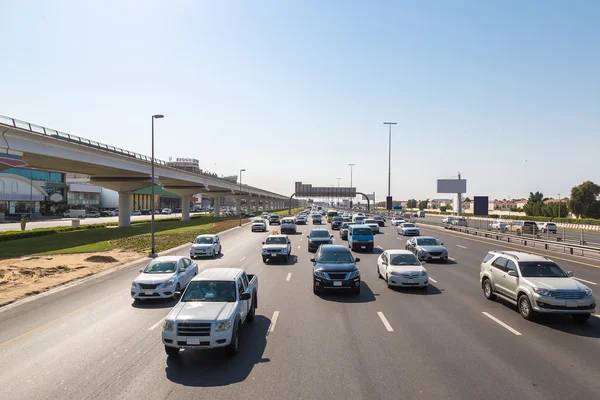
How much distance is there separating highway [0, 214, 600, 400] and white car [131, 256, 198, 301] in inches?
16.4

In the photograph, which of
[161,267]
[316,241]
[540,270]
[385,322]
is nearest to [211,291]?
[385,322]

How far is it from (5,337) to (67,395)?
5.29 m

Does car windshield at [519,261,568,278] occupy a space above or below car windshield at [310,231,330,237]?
above

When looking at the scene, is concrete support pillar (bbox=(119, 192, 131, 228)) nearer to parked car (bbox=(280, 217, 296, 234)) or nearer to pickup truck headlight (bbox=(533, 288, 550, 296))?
parked car (bbox=(280, 217, 296, 234))

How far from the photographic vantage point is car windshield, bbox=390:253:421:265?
56.8ft

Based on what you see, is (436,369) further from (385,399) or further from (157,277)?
(157,277)

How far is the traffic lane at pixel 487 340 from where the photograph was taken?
7.68m

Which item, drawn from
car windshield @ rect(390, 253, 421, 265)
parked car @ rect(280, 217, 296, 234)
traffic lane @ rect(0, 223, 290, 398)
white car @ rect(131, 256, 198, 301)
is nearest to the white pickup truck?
traffic lane @ rect(0, 223, 290, 398)

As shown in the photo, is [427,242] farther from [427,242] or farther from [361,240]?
[361,240]

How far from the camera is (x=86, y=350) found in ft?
31.3

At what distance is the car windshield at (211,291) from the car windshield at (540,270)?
359 inches

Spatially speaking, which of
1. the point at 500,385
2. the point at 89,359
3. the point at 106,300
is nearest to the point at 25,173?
the point at 106,300

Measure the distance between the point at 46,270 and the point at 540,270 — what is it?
76.9 feet

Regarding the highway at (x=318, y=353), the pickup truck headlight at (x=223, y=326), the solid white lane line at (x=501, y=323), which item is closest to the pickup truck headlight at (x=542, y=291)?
the highway at (x=318, y=353)
